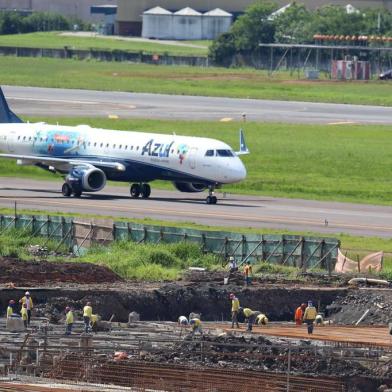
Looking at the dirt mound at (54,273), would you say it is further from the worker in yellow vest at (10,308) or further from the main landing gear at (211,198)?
the main landing gear at (211,198)

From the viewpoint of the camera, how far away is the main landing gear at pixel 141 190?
86.0 meters

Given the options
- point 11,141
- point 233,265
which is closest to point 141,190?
point 11,141

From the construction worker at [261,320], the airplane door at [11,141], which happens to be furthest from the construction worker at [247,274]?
the airplane door at [11,141]

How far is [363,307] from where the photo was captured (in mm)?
58375

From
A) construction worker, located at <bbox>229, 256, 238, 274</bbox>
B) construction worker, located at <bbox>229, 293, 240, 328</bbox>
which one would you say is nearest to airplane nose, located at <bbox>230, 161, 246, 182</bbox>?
construction worker, located at <bbox>229, 256, 238, 274</bbox>

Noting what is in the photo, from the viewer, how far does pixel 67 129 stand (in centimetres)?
8944

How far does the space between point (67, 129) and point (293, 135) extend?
103 feet

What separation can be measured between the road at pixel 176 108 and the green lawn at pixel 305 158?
5.55 m

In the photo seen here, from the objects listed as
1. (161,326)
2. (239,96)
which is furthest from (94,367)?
(239,96)

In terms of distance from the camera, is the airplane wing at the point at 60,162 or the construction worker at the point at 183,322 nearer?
the construction worker at the point at 183,322

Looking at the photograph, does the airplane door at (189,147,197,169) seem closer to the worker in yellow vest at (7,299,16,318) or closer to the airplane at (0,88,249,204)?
the airplane at (0,88,249,204)

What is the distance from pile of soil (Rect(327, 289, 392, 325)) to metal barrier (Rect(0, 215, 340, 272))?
16.6 ft

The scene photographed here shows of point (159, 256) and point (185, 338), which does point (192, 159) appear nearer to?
point (159, 256)

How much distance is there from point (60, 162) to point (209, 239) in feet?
74.8
